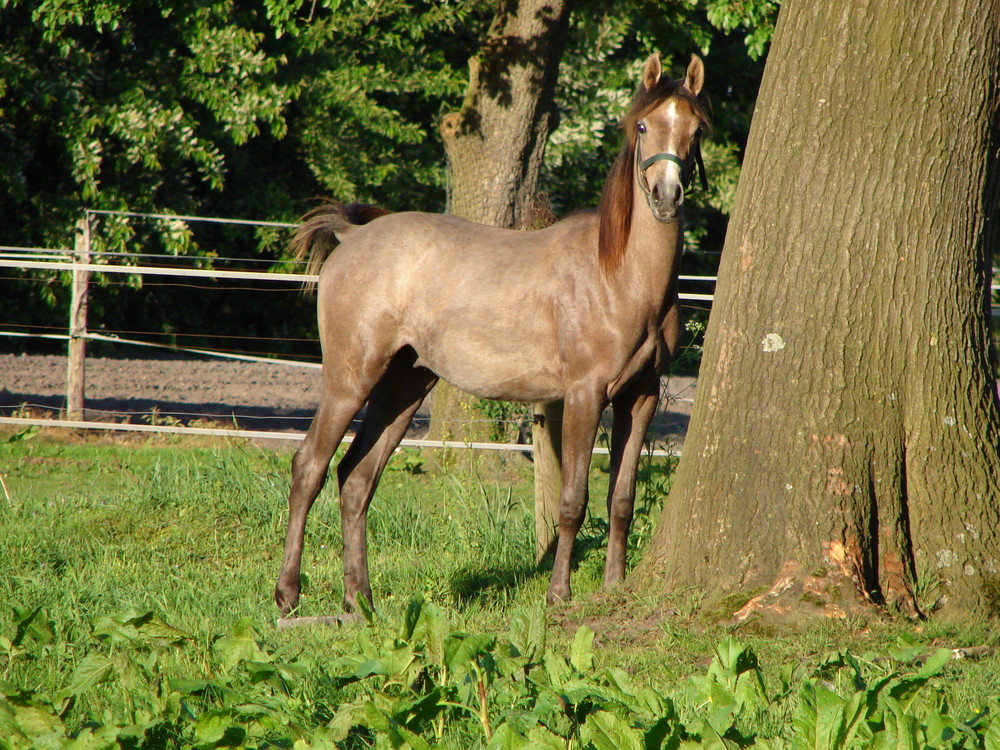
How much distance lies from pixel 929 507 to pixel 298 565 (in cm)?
290

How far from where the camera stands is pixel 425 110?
54.5ft

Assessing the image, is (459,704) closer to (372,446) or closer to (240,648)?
(240,648)

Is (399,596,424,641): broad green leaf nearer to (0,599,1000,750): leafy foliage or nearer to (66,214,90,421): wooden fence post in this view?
(0,599,1000,750): leafy foliage

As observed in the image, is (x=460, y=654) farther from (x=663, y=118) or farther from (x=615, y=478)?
(x=663, y=118)

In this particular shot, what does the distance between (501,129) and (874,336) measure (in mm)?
5197

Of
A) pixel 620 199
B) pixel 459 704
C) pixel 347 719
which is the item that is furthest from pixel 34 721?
pixel 620 199

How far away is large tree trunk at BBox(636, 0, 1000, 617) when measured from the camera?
3908 millimetres

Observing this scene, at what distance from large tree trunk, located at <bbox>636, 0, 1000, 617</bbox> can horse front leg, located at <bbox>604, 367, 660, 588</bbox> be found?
25.1 inches

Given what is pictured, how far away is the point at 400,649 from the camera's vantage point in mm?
2678

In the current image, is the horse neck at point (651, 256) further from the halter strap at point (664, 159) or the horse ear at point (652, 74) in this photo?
the horse ear at point (652, 74)

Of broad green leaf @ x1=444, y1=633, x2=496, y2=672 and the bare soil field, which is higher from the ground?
broad green leaf @ x1=444, y1=633, x2=496, y2=672

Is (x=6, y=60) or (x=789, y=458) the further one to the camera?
(x=6, y=60)

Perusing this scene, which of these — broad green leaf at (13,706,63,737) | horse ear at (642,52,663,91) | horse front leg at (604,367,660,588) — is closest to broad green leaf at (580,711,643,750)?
broad green leaf at (13,706,63,737)

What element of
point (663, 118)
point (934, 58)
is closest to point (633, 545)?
point (663, 118)
